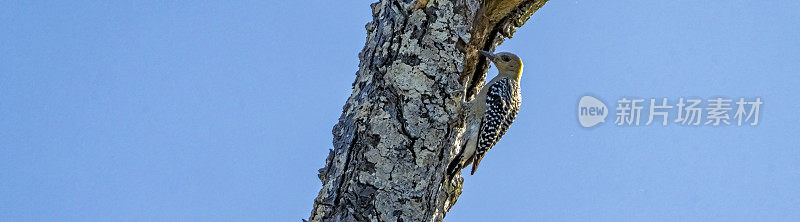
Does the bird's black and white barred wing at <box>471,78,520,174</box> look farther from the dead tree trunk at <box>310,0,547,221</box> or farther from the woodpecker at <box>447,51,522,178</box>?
the dead tree trunk at <box>310,0,547,221</box>

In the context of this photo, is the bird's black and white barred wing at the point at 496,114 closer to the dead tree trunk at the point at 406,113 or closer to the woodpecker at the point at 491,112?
the woodpecker at the point at 491,112

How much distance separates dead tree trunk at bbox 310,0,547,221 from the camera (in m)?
4.65

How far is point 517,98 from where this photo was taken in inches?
279

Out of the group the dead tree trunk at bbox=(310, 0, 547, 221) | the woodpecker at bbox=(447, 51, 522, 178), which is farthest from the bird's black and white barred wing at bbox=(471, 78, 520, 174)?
the dead tree trunk at bbox=(310, 0, 547, 221)

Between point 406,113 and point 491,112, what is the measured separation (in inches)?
61.9

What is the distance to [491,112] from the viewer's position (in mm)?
6309

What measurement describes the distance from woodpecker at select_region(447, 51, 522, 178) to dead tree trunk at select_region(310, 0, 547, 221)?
0.22 metres

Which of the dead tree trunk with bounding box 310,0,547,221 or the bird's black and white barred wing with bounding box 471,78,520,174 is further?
the bird's black and white barred wing with bounding box 471,78,520,174

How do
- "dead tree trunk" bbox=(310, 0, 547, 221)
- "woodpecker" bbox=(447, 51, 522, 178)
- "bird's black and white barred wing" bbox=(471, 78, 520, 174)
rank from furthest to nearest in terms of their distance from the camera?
1. "bird's black and white barred wing" bbox=(471, 78, 520, 174)
2. "woodpecker" bbox=(447, 51, 522, 178)
3. "dead tree trunk" bbox=(310, 0, 547, 221)

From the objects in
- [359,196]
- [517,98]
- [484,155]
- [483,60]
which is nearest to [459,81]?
[483,60]

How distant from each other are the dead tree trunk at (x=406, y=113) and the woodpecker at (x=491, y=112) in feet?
0.71

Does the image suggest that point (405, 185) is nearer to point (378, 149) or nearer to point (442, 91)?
point (378, 149)

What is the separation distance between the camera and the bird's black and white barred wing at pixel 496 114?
611 centimetres

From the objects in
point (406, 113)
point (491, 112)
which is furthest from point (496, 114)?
point (406, 113)
